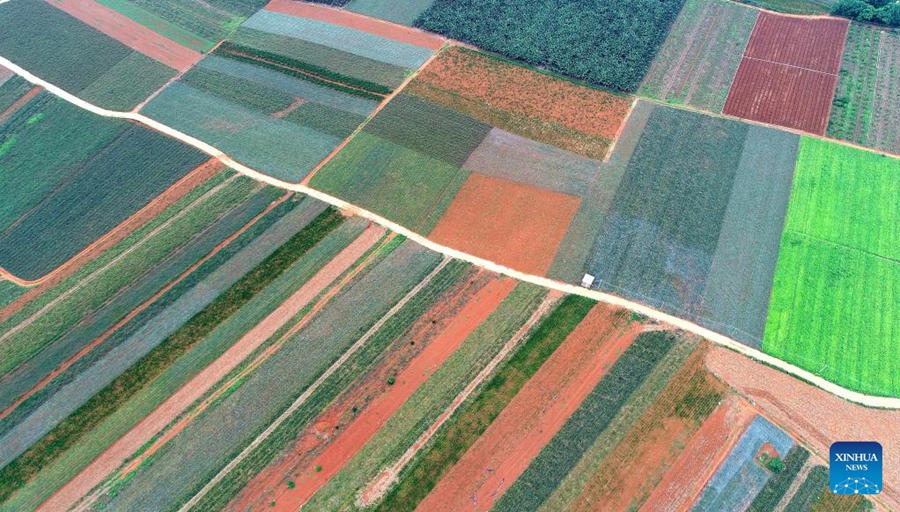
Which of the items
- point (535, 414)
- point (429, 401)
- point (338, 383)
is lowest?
point (535, 414)

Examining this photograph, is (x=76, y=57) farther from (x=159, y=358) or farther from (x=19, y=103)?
(x=159, y=358)

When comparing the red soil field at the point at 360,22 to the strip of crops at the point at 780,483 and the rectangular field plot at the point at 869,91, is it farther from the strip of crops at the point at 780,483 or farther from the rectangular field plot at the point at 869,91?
the strip of crops at the point at 780,483

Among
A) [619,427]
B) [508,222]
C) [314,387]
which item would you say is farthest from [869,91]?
[314,387]

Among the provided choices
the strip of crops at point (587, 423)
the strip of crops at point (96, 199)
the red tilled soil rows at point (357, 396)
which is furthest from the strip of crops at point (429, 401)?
the strip of crops at point (96, 199)

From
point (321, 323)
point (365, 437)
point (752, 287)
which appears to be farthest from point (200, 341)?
point (752, 287)

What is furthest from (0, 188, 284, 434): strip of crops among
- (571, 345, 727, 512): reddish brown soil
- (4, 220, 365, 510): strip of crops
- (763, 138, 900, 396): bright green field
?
(763, 138, 900, 396): bright green field

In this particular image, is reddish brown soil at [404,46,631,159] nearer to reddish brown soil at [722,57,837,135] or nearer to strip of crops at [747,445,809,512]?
reddish brown soil at [722,57,837,135]

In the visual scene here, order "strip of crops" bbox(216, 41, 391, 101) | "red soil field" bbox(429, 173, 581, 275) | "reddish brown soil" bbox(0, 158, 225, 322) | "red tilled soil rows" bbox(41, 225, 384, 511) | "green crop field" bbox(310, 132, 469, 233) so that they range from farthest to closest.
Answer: "strip of crops" bbox(216, 41, 391, 101)
"green crop field" bbox(310, 132, 469, 233)
"reddish brown soil" bbox(0, 158, 225, 322)
"red soil field" bbox(429, 173, 581, 275)
"red tilled soil rows" bbox(41, 225, 384, 511)

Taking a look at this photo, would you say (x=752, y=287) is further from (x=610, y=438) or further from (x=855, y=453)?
(x=610, y=438)
